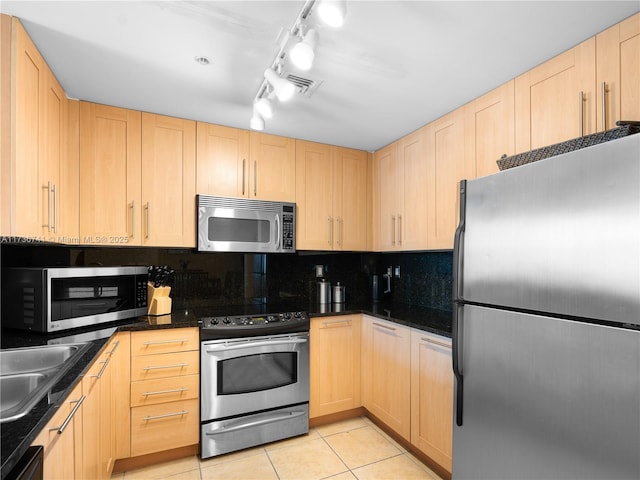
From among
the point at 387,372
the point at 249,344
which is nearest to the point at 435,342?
the point at 387,372

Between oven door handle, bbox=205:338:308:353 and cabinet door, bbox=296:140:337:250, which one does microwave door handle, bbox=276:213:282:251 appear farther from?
oven door handle, bbox=205:338:308:353

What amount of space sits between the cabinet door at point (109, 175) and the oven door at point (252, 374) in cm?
100

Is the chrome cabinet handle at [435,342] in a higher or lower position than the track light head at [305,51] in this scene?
lower

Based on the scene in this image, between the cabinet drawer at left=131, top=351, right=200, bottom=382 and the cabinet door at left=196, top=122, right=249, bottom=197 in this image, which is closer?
the cabinet drawer at left=131, top=351, right=200, bottom=382

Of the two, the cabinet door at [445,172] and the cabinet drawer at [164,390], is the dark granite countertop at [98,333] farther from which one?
the cabinet door at [445,172]

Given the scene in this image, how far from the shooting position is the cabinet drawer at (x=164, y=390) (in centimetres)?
213

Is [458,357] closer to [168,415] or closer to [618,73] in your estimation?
[618,73]

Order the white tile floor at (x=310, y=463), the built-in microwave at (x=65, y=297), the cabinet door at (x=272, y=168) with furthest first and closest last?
the cabinet door at (x=272, y=168)
the white tile floor at (x=310, y=463)
the built-in microwave at (x=65, y=297)

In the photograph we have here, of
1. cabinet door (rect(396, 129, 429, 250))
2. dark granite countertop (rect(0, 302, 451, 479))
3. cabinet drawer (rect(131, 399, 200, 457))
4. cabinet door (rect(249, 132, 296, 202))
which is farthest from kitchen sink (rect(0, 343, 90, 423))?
cabinet door (rect(396, 129, 429, 250))

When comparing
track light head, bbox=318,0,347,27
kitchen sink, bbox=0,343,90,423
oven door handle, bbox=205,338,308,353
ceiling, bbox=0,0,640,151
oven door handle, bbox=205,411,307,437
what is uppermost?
ceiling, bbox=0,0,640,151

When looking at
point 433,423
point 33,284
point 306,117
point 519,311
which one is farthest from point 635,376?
point 33,284

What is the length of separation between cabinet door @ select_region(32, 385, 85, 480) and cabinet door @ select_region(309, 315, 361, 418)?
5.18ft

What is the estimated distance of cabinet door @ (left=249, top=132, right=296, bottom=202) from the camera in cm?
280

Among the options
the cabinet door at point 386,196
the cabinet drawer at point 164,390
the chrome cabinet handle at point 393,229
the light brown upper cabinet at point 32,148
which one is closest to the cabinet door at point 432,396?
the chrome cabinet handle at point 393,229
